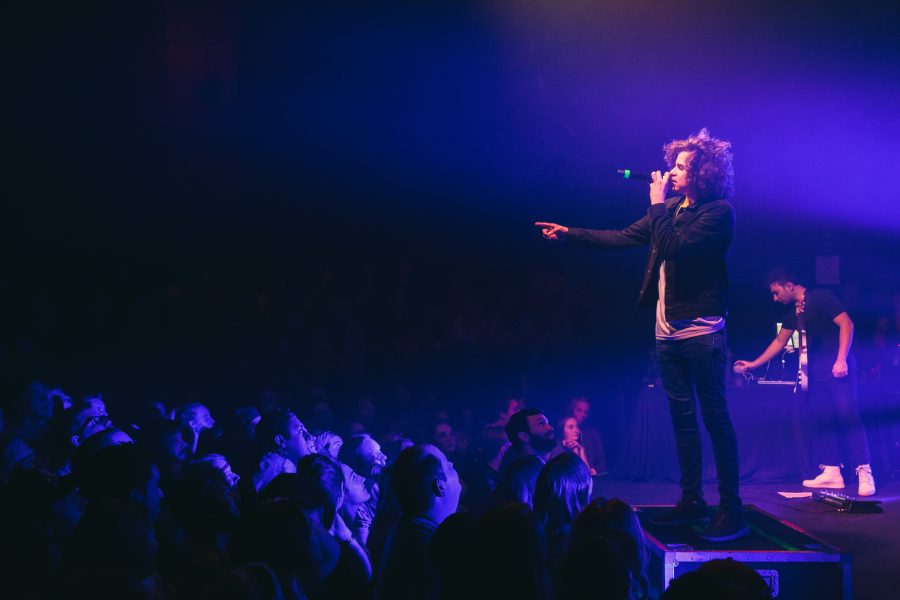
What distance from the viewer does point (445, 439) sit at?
250 inches

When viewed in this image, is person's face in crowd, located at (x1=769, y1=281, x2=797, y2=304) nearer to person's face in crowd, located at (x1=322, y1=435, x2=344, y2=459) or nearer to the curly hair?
the curly hair

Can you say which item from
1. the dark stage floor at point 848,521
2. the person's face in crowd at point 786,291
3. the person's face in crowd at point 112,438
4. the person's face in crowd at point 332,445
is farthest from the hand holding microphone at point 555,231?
the person's face in crowd at point 786,291

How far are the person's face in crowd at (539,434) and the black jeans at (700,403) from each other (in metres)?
1.31

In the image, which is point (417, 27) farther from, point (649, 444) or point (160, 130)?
point (649, 444)

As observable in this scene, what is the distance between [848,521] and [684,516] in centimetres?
178

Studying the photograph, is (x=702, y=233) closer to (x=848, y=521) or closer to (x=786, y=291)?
(x=848, y=521)

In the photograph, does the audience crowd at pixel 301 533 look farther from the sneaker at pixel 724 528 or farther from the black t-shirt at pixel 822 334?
the black t-shirt at pixel 822 334

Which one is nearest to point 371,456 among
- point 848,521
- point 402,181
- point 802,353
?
point 848,521

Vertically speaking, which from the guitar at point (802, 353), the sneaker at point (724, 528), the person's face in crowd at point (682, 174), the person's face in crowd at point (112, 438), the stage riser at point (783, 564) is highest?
the person's face in crowd at point (682, 174)

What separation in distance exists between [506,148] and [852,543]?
19.7 ft

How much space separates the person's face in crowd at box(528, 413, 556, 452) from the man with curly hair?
4.26 feet

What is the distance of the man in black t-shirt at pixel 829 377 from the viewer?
5906 mm

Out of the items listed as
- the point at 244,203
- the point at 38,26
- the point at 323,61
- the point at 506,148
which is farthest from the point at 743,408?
the point at 38,26

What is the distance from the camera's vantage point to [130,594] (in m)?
2.06
